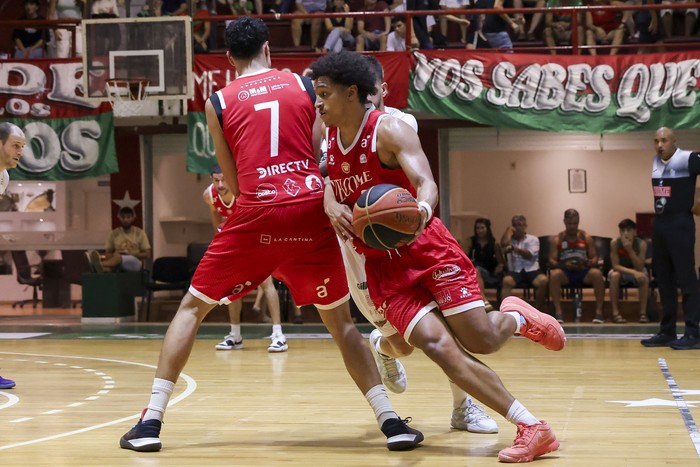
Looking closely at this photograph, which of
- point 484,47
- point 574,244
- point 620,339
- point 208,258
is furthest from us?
point 484,47

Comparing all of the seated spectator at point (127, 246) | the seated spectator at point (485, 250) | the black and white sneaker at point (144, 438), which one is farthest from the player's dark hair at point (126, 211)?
the black and white sneaker at point (144, 438)

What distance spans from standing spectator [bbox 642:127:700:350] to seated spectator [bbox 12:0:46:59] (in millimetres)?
10161

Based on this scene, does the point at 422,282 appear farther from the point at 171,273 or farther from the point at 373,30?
the point at 373,30

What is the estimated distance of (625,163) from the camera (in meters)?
19.9

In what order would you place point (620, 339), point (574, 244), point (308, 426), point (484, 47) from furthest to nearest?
point (484, 47), point (574, 244), point (620, 339), point (308, 426)

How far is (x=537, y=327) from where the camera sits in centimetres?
479

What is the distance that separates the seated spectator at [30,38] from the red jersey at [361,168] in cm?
1226

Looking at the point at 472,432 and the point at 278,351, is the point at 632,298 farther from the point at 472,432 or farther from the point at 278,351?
the point at 472,432

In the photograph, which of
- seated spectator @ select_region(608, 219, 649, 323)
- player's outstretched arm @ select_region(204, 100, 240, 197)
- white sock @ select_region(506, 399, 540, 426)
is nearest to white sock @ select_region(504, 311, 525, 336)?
white sock @ select_region(506, 399, 540, 426)

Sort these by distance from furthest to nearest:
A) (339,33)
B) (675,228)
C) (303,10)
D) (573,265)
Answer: (303,10) → (339,33) → (573,265) → (675,228)

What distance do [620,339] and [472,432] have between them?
5.85 metres

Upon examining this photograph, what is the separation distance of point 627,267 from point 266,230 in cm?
976

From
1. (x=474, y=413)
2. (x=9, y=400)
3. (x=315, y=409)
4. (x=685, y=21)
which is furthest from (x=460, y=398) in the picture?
(x=685, y=21)

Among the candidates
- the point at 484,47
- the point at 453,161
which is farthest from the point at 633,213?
the point at 484,47
